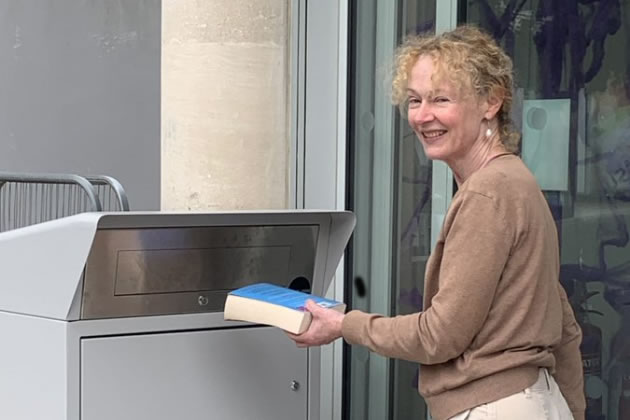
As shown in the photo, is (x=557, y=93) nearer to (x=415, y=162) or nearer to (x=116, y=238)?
(x=415, y=162)

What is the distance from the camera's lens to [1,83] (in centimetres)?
797

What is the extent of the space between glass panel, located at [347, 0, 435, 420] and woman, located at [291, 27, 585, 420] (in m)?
1.98

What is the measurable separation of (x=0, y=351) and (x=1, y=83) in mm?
5328

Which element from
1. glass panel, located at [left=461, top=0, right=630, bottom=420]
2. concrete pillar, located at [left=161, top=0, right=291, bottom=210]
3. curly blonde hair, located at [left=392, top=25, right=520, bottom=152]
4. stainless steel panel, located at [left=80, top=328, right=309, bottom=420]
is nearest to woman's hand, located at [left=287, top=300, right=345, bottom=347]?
stainless steel panel, located at [left=80, top=328, right=309, bottom=420]

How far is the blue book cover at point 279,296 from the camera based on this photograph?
2.78m

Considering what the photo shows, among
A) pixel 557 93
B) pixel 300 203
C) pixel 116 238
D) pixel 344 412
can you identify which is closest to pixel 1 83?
pixel 300 203

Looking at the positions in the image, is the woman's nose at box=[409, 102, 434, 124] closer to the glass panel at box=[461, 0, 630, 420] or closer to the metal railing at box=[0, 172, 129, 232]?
the glass panel at box=[461, 0, 630, 420]

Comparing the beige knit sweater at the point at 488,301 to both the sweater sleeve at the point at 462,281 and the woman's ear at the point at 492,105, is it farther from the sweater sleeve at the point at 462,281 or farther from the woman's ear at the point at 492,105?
the woman's ear at the point at 492,105

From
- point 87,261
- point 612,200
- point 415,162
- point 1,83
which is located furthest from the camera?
point 1,83

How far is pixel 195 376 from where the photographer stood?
2975 millimetres

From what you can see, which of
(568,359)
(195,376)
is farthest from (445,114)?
(195,376)

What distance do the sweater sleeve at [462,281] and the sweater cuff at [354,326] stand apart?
0.11 m

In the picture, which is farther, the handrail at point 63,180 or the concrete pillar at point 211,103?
the concrete pillar at point 211,103

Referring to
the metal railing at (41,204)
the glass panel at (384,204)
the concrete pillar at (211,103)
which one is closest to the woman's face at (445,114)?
the glass panel at (384,204)
